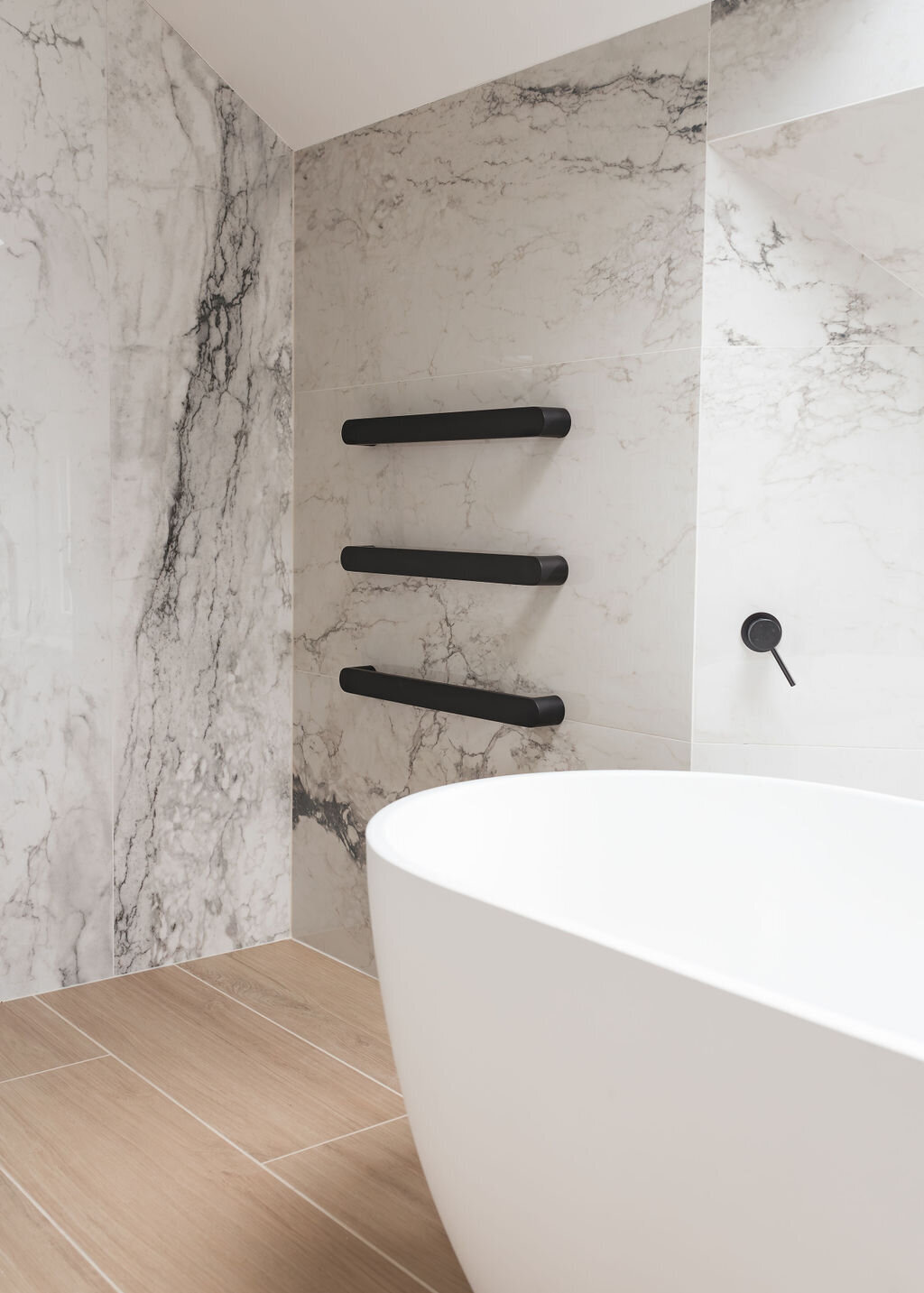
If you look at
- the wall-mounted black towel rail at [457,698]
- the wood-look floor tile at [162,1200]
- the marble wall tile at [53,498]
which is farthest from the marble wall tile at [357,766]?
the wood-look floor tile at [162,1200]

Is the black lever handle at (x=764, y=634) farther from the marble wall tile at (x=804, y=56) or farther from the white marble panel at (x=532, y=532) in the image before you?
the marble wall tile at (x=804, y=56)

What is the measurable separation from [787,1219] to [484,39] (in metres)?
2.05

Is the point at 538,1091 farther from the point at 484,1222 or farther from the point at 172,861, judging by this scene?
the point at 172,861

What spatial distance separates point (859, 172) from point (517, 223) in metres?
0.67

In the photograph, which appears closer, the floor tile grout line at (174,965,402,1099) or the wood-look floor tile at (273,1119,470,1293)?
the wood-look floor tile at (273,1119,470,1293)

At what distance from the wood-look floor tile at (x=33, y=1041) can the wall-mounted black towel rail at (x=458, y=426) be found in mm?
1349

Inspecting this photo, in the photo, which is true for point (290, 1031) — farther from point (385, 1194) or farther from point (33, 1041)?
point (385, 1194)

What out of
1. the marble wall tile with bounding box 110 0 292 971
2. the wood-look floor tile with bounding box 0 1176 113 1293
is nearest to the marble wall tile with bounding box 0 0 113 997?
the marble wall tile with bounding box 110 0 292 971

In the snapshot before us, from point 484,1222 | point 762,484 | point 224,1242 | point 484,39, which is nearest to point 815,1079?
point 484,1222

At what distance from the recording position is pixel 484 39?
2240mm

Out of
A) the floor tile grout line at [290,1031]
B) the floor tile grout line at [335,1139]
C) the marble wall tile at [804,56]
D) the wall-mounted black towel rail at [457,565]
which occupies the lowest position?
the floor tile grout line at [335,1139]

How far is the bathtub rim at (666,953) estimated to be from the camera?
3.08ft

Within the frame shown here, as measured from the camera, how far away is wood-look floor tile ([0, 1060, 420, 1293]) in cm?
162

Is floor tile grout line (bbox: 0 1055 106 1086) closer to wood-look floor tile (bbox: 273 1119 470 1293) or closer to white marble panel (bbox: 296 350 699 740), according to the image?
wood-look floor tile (bbox: 273 1119 470 1293)
